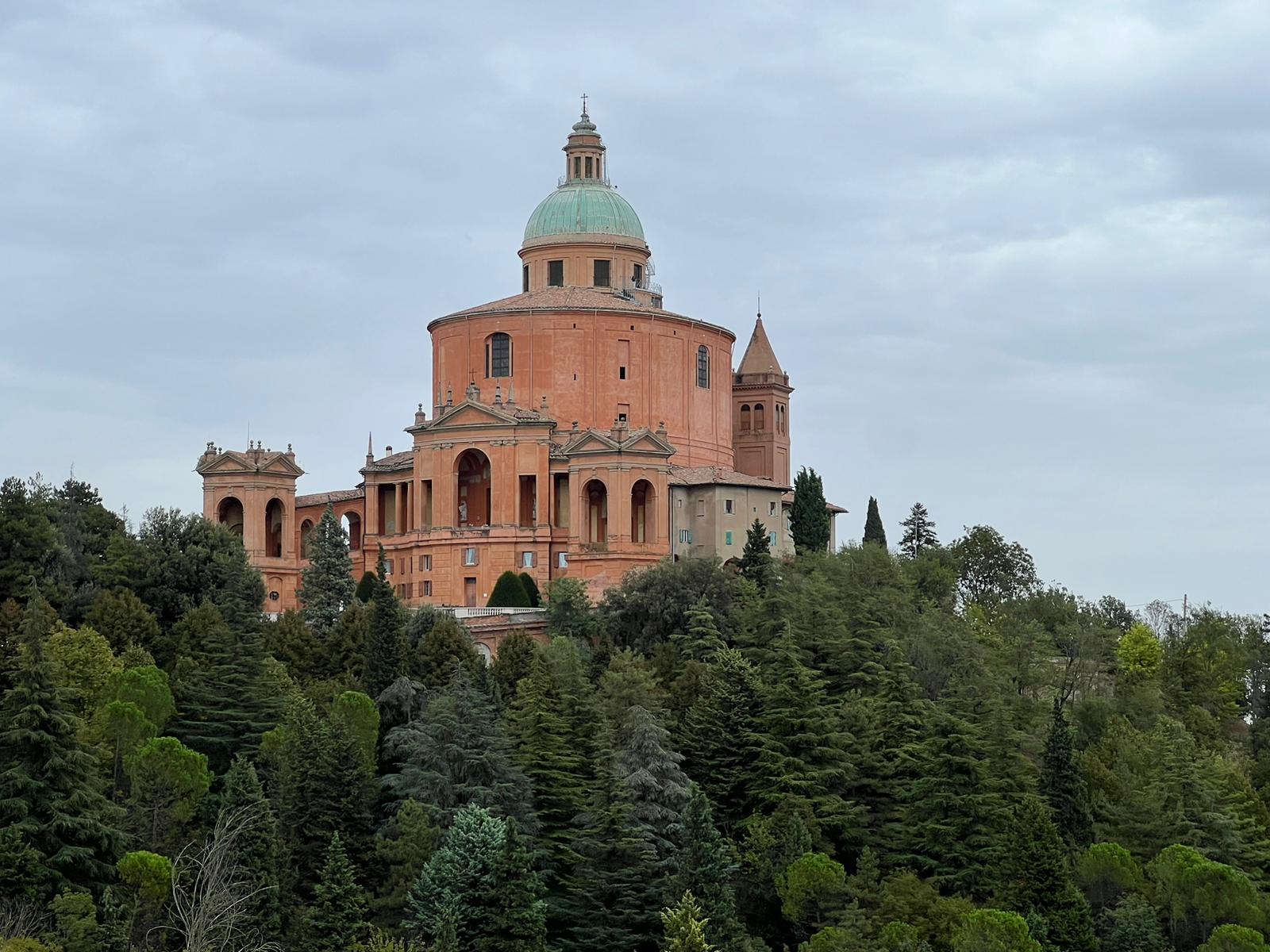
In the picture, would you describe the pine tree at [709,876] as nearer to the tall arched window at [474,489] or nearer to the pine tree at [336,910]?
the pine tree at [336,910]

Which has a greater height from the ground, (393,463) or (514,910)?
(393,463)

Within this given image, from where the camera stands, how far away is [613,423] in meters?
86.2

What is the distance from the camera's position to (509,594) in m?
80.4

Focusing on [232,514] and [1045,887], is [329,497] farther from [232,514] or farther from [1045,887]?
[1045,887]

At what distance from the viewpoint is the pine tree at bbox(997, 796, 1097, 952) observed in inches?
2253

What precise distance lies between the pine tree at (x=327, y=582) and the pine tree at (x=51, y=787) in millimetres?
20380

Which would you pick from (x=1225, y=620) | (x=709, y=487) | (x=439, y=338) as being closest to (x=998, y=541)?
(x=1225, y=620)

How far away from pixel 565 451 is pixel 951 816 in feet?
82.9

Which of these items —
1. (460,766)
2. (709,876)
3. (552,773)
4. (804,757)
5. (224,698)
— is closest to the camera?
(709,876)

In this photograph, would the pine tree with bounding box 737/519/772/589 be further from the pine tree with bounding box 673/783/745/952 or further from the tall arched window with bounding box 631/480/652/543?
the pine tree with bounding box 673/783/745/952

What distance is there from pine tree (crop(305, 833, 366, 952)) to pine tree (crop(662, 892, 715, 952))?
6676 mm

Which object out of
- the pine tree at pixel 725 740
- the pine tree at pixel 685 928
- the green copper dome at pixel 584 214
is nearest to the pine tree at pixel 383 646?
the pine tree at pixel 725 740

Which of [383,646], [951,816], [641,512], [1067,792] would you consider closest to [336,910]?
[383,646]

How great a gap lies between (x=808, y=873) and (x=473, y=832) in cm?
768
